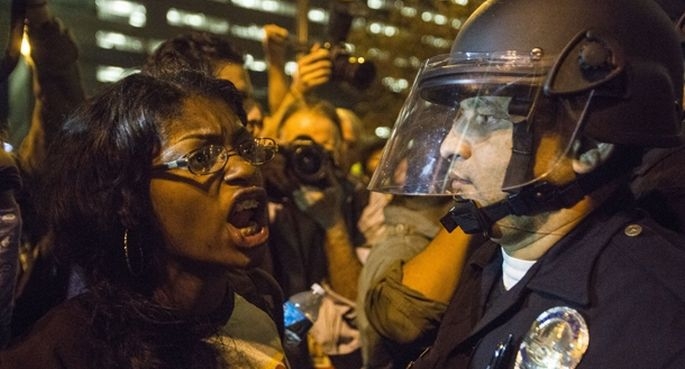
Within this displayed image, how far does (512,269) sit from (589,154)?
341mm

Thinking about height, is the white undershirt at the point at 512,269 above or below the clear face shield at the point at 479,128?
below

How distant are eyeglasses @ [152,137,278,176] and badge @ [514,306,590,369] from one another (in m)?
0.83

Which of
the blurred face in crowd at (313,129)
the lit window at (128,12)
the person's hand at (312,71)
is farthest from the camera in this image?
the lit window at (128,12)

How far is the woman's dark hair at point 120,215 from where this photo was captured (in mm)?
2012

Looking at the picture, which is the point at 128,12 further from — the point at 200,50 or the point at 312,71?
the point at 200,50

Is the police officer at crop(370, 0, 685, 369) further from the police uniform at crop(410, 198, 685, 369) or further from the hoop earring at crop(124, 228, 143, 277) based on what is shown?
the hoop earring at crop(124, 228, 143, 277)

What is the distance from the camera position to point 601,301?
179 centimetres

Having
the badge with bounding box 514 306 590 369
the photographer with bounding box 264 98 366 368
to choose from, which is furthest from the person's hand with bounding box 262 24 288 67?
the badge with bounding box 514 306 590 369

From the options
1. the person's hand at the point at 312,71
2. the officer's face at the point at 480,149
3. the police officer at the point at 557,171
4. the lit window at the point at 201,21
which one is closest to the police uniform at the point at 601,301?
the police officer at the point at 557,171

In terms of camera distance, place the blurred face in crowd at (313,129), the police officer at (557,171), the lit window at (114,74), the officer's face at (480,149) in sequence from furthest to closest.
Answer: the blurred face in crowd at (313,129) < the lit window at (114,74) < the officer's face at (480,149) < the police officer at (557,171)

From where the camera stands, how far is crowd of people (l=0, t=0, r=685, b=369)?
1.85 meters

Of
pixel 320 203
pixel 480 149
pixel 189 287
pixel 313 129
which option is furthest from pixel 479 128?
pixel 313 129

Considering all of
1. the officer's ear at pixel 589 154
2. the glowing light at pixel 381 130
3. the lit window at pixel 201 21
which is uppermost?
the officer's ear at pixel 589 154

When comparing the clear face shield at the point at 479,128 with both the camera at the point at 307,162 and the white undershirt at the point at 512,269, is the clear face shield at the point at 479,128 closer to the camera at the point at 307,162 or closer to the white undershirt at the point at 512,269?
the white undershirt at the point at 512,269
